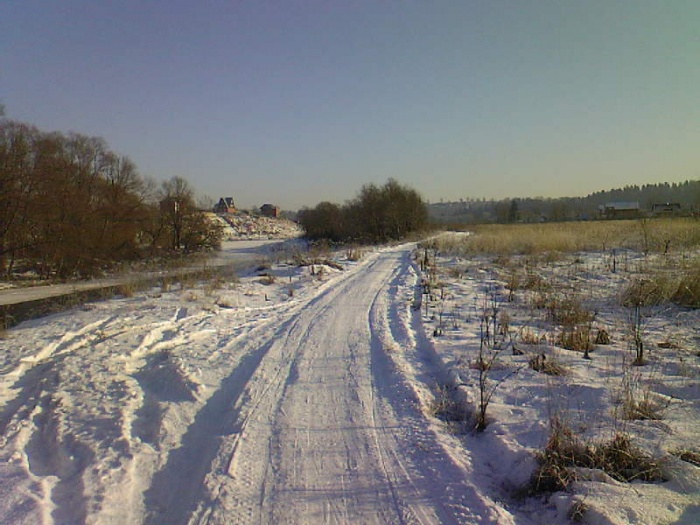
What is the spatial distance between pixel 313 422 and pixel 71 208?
26.6 metres

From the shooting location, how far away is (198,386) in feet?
16.5

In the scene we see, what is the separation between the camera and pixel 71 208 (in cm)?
2461

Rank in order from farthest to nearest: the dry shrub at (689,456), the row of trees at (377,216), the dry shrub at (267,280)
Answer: the row of trees at (377,216) < the dry shrub at (267,280) < the dry shrub at (689,456)

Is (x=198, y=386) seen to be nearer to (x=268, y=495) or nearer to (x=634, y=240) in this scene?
(x=268, y=495)

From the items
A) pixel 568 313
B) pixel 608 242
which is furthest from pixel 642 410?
pixel 608 242

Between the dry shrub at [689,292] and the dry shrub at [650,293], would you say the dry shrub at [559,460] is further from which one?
the dry shrub at [689,292]

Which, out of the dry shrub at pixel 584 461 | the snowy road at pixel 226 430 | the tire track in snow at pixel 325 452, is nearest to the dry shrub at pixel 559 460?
the dry shrub at pixel 584 461

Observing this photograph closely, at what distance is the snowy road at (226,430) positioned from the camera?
2.86 m

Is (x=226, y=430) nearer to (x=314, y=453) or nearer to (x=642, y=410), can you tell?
(x=314, y=453)

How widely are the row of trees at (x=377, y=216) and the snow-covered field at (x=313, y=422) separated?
116 feet

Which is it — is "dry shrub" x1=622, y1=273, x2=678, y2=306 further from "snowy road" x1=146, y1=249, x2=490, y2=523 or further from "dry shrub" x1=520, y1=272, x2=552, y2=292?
"snowy road" x1=146, y1=249, x2=490, y2=523

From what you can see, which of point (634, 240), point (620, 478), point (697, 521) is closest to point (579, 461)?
point (620, 478)

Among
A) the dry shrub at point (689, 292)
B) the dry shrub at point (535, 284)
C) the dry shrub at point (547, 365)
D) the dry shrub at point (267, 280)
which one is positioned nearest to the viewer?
the dry shrub at point (547, 365)

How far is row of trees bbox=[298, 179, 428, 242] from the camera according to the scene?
1777 inches
